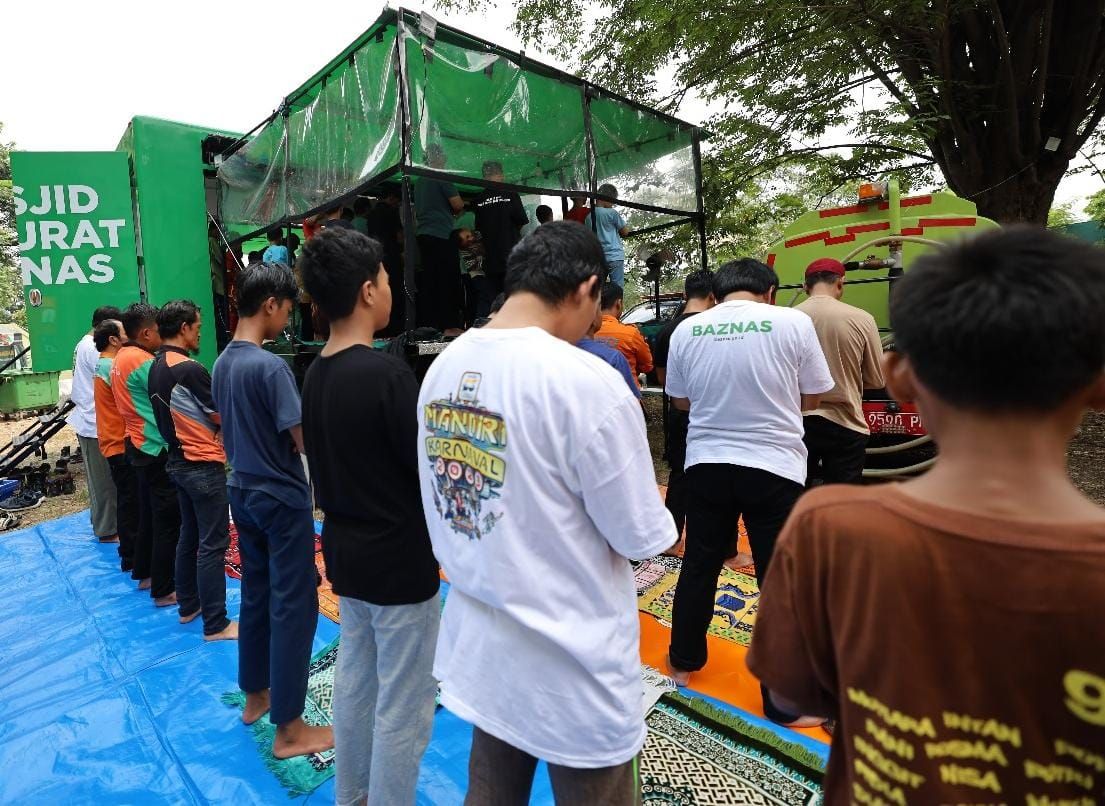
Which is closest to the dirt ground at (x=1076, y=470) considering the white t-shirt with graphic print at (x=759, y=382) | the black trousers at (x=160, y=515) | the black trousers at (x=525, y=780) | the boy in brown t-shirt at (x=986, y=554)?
the black trousers at (x=160, y=515)

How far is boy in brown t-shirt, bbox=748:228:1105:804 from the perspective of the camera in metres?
0.66

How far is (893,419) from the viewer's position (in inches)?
184

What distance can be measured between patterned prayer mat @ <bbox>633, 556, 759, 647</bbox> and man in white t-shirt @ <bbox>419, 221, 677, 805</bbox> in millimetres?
1922

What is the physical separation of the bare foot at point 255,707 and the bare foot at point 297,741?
24cm

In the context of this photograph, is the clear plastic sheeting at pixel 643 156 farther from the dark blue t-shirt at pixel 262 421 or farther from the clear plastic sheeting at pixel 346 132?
the dark blue t-shirt at pixel 262 421

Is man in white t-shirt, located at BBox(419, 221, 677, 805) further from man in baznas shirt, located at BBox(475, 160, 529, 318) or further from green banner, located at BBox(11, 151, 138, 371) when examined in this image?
green banner, located at BBox(11, 151, 138, 371)

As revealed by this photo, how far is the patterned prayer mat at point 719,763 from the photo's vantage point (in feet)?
6.71

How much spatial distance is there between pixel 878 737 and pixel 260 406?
207cm

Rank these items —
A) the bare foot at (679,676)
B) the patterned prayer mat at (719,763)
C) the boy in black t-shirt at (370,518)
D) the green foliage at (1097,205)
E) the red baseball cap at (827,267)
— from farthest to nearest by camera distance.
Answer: the green foliage at (1097,205) → the red baseball cap at (827,267) → the bare foot at (679,676) → the patterned prayer mat at (719,763) → the boy in black t-shirt at (370,518)

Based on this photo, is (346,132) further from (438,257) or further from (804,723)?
(804,723)

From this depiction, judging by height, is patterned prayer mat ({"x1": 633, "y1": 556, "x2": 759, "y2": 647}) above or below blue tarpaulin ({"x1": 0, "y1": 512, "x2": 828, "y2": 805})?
above

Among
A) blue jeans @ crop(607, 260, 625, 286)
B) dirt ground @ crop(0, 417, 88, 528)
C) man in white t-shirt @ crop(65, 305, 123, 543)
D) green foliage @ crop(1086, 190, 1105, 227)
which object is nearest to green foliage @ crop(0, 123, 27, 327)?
dirt ground @ crop(0, 417, 88, 528)

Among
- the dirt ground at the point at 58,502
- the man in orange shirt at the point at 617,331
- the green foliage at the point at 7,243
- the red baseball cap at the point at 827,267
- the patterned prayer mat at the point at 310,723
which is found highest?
the green foliage at the point at 7,243

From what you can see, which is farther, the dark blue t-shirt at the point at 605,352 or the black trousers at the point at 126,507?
the black trousers at the point at 126,507
